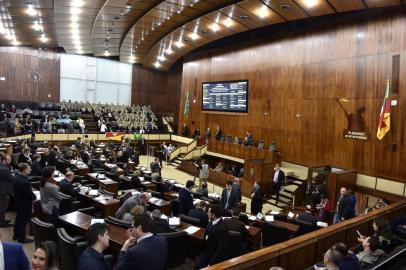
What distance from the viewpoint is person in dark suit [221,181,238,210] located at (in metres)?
7.63

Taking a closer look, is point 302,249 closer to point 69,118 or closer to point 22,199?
point 22,199

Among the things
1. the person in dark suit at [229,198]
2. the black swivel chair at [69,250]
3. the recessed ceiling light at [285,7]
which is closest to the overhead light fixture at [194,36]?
the recessed ceiling light at [285,7]

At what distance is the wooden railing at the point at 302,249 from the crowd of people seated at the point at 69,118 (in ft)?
42.3

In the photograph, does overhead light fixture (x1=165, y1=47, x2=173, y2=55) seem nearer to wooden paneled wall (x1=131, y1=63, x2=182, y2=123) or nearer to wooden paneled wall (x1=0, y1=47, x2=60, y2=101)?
wooden paneled wall (x1=131, y1=63, x2=182, y2=123)

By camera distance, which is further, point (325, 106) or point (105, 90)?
point (105, 90)

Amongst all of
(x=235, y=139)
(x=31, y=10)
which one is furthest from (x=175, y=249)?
(x=235, y=139)

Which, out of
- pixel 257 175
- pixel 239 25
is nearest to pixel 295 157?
pixel 257 175

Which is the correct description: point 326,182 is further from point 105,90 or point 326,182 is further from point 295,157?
point 105,90

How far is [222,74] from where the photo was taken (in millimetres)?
18531

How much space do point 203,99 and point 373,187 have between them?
37.5 ft

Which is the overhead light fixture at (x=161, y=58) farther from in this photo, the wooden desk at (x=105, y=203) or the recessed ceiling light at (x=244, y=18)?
the wooden desk at (x=105, y=203)

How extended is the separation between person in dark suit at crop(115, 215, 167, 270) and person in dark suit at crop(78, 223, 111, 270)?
8.9 inches

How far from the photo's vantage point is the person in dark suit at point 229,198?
25.0 ft

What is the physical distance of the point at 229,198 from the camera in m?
7.68
